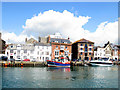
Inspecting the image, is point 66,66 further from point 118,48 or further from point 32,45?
point 118,48

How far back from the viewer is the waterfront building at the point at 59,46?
92125 mm

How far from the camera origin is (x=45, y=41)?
9838cm

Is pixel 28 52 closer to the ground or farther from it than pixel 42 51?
closer to the ground

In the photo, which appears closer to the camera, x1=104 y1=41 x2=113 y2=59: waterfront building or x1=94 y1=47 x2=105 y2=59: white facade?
x1=94 y1=47 x2=105 y2=59: white facade

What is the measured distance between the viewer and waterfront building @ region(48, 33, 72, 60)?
92.1 meters

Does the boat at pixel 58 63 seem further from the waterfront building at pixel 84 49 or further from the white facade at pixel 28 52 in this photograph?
the waterfront building at pixel 84 49

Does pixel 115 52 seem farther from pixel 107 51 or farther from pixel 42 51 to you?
pixel 42 51

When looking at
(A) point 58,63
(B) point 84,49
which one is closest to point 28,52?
(A) point 58,63

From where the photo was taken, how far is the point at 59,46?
93.1 meters

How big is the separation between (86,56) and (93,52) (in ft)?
18.8

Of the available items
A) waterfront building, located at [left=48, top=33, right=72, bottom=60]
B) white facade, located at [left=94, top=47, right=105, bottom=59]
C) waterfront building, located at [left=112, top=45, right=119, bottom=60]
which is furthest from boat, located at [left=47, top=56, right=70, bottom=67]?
waterfront building, located at [left=112, top=45, right=119, bottom=60]

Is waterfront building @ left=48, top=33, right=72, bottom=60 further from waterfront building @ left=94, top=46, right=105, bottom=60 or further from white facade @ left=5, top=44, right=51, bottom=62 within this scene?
waterfront building @ left=94, top=46, right=105, bottom=60

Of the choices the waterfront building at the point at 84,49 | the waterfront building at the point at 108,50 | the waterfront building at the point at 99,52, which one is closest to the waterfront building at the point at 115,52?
the waterfront building at the point at 108,50

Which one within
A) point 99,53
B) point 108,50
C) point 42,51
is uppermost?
point 108,50
